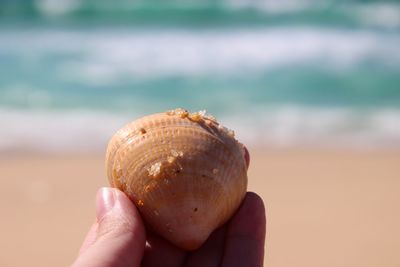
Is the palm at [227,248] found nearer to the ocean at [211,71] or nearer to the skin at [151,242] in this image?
the skin at [151,242]

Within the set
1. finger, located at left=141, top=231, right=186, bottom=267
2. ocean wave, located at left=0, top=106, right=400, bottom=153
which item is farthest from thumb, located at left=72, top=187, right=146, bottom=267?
ocean wave, located at left=0, top=106, right=400, bottom=153

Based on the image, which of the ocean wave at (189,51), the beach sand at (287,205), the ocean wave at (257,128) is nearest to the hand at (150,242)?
the beach sand at (287,205)

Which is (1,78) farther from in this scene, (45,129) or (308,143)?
(308,143)

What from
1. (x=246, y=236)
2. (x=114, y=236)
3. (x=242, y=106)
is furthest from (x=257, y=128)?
(x=114, y=236)

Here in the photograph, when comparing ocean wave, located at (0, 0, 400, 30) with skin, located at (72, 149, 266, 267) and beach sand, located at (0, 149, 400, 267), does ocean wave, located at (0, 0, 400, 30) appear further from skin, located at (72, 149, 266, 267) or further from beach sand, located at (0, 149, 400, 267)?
skin, located at (72, 149, 266, 267)

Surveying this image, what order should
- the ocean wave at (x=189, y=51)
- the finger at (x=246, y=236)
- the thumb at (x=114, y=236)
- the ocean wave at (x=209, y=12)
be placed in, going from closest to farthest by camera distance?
the thumb at (x=114, y=236), the finger at (x=246, y=236), the ocean wave at (x=189, y=51), the ocean wave at (x=209, y=12)

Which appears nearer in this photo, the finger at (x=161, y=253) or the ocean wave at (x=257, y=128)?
the finger at (x=161, y=253)
